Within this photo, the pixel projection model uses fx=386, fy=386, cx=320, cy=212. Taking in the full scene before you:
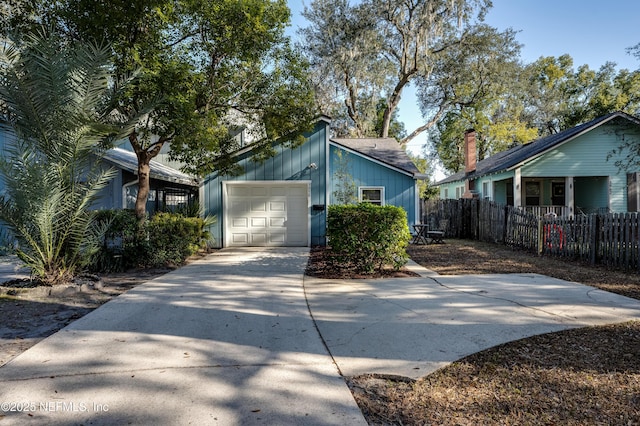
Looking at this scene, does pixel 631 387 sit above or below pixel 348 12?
below

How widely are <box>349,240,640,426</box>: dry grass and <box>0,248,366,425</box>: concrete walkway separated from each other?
15.4 inches

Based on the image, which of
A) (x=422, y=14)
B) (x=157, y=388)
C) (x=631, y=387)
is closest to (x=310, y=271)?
(x=157, y=388)

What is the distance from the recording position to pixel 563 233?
10.2 meters

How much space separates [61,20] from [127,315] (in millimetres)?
6865

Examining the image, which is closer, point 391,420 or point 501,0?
point 391,420

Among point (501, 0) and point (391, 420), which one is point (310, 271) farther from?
point (501, 0)

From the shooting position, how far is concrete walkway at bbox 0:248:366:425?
2.67 meters

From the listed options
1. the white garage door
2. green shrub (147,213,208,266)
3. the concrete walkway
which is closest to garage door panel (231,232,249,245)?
the white garage door

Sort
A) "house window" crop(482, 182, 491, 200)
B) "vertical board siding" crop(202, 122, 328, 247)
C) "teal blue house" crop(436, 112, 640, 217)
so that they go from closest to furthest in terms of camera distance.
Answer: "vertical board siding" crop(202, 122, 328, 247) → "teal blue house" crop(436, 112, 640, 217) → "house window" crop(482, 182, 491, 200)

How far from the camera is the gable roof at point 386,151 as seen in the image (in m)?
15.5

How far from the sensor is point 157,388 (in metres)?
3.04

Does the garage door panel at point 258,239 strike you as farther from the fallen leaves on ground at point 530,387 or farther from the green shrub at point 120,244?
the fallen leaves on ground at point 530,387

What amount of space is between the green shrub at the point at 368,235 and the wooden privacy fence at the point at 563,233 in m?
4.80

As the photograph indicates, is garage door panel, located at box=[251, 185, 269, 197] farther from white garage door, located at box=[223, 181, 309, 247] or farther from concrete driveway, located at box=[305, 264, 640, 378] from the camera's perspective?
concrete driveway, located at box=[305, 264, 640, 378]
